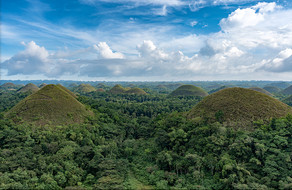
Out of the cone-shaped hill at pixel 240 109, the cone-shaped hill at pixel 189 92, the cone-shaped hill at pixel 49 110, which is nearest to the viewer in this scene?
the cone-shaped hill at pixel 240 109

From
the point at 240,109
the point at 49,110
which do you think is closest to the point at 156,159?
the point at 240,109

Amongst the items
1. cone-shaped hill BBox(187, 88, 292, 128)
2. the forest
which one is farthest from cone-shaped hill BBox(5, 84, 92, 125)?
cone-shaped hill BBox(187, 88, 292, 128)

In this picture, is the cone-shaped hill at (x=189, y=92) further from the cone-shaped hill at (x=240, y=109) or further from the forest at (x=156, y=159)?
the forest at (x=156, y=159)

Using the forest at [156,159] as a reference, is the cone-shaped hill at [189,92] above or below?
above

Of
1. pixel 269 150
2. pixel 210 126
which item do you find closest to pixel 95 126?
pixel 210 126

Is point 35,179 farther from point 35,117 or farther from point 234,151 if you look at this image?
point 234,151

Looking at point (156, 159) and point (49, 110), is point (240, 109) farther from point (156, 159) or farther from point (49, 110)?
point (49, 110)

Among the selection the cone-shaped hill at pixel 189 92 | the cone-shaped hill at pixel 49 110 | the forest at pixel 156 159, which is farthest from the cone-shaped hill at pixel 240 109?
the cone-shaped hill at pixel 189 92
